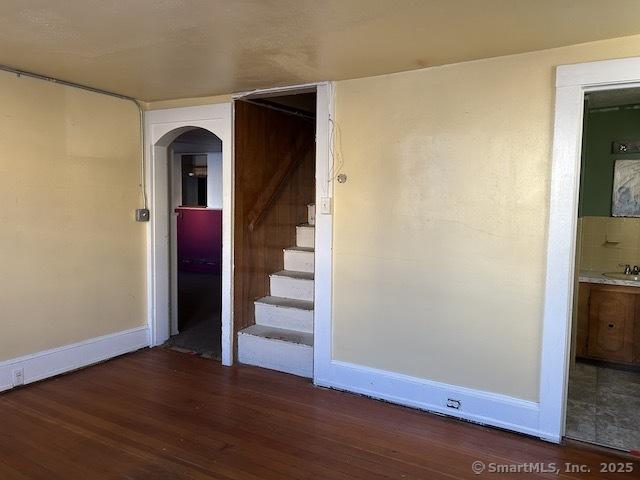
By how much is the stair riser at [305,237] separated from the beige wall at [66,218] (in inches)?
60.0

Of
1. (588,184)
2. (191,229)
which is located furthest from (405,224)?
(191,229)

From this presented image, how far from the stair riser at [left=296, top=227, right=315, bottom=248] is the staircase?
11 cm

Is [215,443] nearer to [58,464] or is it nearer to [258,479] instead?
[258,479]

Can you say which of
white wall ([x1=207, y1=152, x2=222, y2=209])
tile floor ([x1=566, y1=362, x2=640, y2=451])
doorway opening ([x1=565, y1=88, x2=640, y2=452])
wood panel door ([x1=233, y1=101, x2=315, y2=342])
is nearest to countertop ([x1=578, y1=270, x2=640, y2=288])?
doorway opening ([x1=565, y1=88, x2=640, y2=452])

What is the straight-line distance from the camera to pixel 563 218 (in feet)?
8.54

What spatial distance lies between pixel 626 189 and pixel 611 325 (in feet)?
4.15

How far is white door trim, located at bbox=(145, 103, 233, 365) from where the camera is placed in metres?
3.89

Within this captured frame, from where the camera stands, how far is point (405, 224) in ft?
10.2

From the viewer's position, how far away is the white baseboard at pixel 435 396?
2.79 metres

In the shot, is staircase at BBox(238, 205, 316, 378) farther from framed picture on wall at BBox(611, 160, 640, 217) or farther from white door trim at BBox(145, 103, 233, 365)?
framed picture on wall at BBox(611, 160, 640, 217)

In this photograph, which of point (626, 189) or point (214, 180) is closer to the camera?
point (626, 189)

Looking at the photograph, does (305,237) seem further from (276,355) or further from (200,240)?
(200,240)

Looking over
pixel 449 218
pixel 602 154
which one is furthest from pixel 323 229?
pixel 602 154

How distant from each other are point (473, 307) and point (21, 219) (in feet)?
10.6
